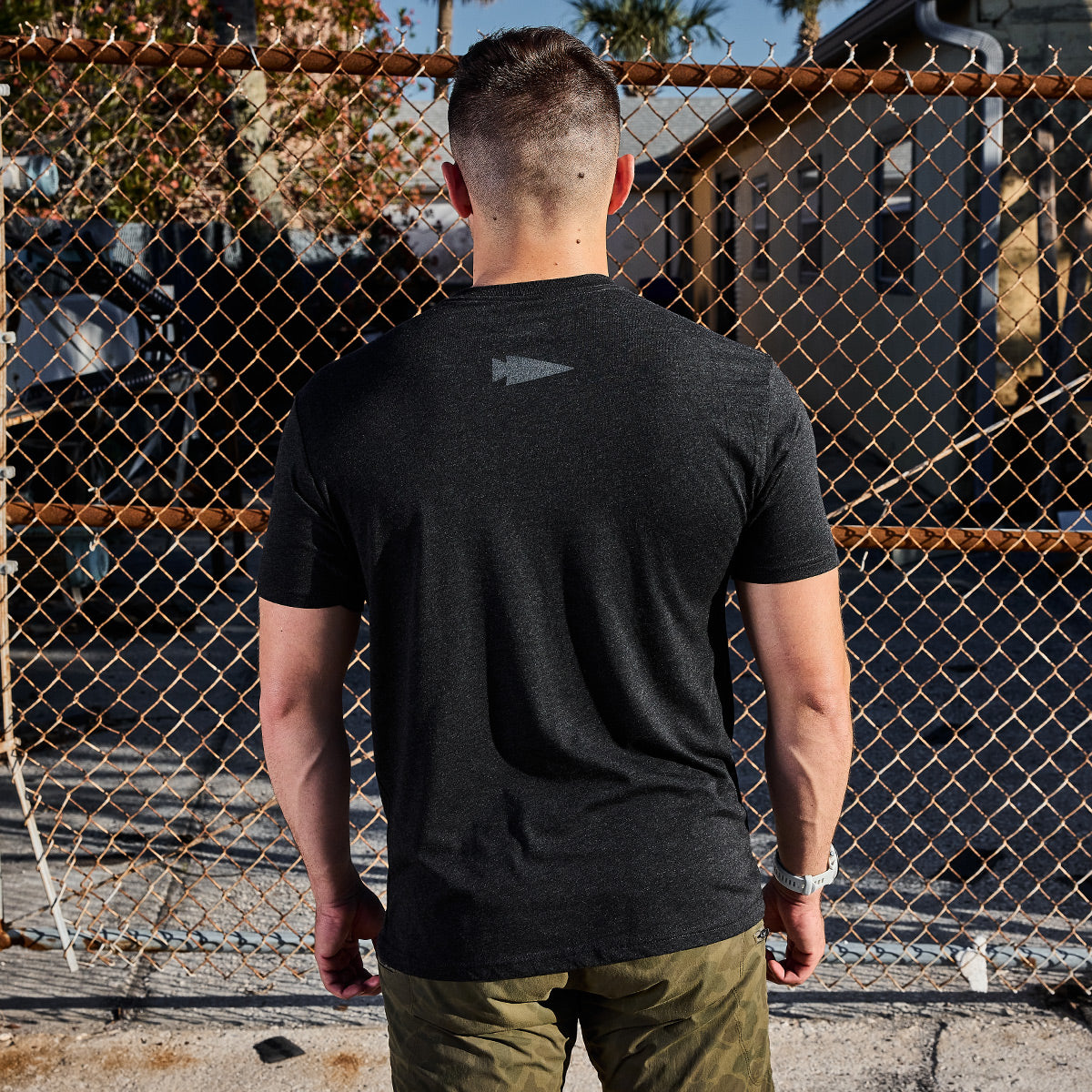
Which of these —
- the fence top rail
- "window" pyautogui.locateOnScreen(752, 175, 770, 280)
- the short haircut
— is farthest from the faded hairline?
"window" pyautogui.locateOnScreen(752, 175, 770, 280)

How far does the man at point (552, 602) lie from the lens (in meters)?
1.39

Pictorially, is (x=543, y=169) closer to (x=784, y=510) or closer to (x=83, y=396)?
(x=784, y=510)

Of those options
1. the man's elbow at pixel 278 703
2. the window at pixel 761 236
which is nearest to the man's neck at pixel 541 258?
the man's elbow at pixel 278 703

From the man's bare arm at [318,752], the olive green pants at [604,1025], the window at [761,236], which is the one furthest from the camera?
the window at [761,236]

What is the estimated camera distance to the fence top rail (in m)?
2.64

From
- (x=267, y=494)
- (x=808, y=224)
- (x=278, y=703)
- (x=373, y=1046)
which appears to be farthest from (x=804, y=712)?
(x=808, y=224)

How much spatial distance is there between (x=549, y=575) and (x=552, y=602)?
36mm

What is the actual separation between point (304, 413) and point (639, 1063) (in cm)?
99

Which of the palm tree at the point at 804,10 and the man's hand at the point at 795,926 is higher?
the palm tree at the point at 804,10

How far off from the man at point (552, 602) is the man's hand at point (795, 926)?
194 mm

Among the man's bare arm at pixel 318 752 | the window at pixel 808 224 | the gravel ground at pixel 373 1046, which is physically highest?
the window at pixel 808 224

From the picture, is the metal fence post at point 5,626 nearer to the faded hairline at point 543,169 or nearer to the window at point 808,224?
the faded hairline at point 543,169

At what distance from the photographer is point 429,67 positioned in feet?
8.80

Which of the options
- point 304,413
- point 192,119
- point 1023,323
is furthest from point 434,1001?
point 192,119
